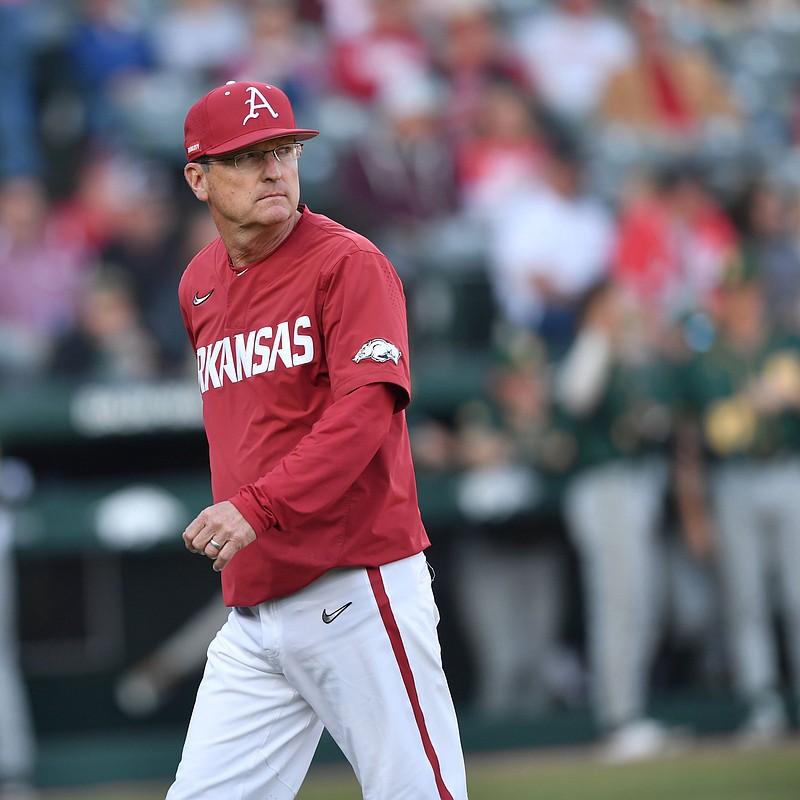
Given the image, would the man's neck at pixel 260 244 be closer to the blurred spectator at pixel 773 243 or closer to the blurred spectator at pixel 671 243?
the blurred spectator at pixel 671 243

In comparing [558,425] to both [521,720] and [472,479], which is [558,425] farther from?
[521,720]

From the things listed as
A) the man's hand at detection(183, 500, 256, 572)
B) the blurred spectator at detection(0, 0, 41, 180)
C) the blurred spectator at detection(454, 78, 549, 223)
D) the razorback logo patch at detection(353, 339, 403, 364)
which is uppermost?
the blurred spectator at detection(0, 0, 41, 180)

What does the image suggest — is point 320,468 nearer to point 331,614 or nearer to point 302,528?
point 302,528

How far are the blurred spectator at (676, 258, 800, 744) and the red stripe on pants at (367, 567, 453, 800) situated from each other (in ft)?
15.4

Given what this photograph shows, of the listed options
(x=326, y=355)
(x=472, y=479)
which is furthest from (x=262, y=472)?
(x=472, y=479)

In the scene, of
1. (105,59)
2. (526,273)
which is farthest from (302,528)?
(105,59)

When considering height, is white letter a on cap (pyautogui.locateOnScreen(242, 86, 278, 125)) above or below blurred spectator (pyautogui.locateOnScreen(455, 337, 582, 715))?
above

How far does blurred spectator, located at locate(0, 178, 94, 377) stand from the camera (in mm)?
7289

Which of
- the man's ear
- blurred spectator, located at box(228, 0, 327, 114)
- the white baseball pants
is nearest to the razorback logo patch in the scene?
the white baseball pants

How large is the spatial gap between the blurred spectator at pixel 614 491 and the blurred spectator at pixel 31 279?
8.51ft

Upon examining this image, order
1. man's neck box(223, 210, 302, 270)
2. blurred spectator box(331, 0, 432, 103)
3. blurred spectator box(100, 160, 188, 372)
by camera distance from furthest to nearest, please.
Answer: blurred spectator box(331, 0, 432, 103) < blurred spectator box(100, 160, 188, 372) < man's neck box(223, 210, 302, 270)

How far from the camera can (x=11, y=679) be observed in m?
6.82

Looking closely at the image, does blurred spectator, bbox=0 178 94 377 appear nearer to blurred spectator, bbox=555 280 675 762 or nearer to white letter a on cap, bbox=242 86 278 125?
blurred spectator, bbox=555 280 675 762

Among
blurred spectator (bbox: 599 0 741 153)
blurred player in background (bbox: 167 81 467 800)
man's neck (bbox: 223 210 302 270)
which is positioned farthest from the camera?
blurred spectator (bbox: 599 0 741 153)
